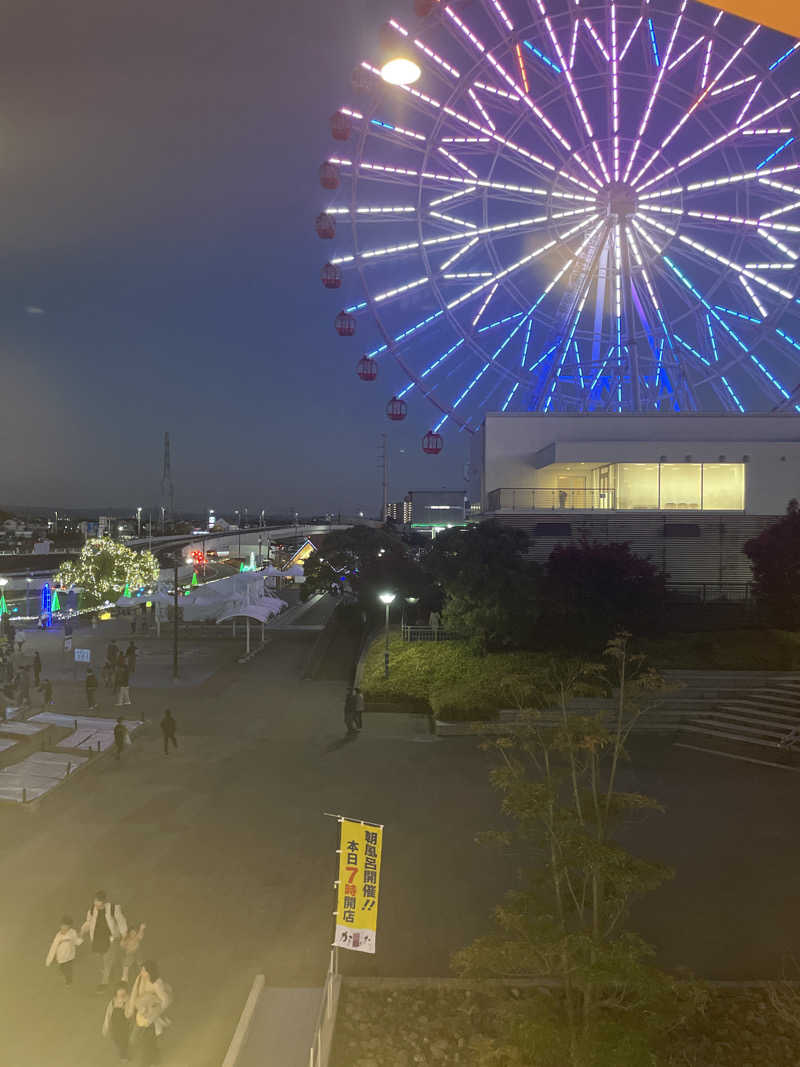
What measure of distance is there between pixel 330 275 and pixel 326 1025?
2631 cm

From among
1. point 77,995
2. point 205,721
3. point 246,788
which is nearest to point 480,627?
point 205,721

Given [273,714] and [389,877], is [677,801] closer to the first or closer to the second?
[389,877]

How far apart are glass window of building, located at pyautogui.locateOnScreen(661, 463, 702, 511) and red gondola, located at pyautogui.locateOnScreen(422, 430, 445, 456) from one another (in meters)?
9.16

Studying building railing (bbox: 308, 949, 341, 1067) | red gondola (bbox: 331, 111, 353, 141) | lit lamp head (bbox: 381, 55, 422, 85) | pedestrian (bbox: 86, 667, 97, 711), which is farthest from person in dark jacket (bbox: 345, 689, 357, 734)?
red gondola (bbox: 331, 111, 353, 141)

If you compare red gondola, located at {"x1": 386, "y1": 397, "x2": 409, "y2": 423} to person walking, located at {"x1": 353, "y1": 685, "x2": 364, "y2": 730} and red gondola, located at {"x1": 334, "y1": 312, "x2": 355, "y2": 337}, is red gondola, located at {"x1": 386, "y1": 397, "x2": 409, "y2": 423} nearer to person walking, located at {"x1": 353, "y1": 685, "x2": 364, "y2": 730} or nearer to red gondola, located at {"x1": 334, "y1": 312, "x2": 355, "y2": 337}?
red gondola, located at {"x1": 334, "y1": 312, "x2": 355, "y2": 337}

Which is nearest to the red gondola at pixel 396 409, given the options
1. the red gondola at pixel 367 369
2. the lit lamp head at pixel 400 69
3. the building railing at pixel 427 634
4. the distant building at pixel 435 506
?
the red gondola at pixel 367 369

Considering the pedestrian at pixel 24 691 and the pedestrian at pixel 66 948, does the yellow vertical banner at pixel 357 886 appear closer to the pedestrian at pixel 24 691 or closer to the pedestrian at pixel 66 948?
the pedestrian at pixel 66 948

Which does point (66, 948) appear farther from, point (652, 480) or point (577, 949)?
point (652, 480)

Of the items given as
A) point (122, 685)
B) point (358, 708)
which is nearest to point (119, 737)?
point (122, 685)

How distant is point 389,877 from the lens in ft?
33.4

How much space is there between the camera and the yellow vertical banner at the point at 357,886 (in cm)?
702

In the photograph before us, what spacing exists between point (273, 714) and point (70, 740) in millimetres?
5043

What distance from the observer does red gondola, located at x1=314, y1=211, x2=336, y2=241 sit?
27.9 m

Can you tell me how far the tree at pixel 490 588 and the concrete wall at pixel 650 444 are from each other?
851 cm
